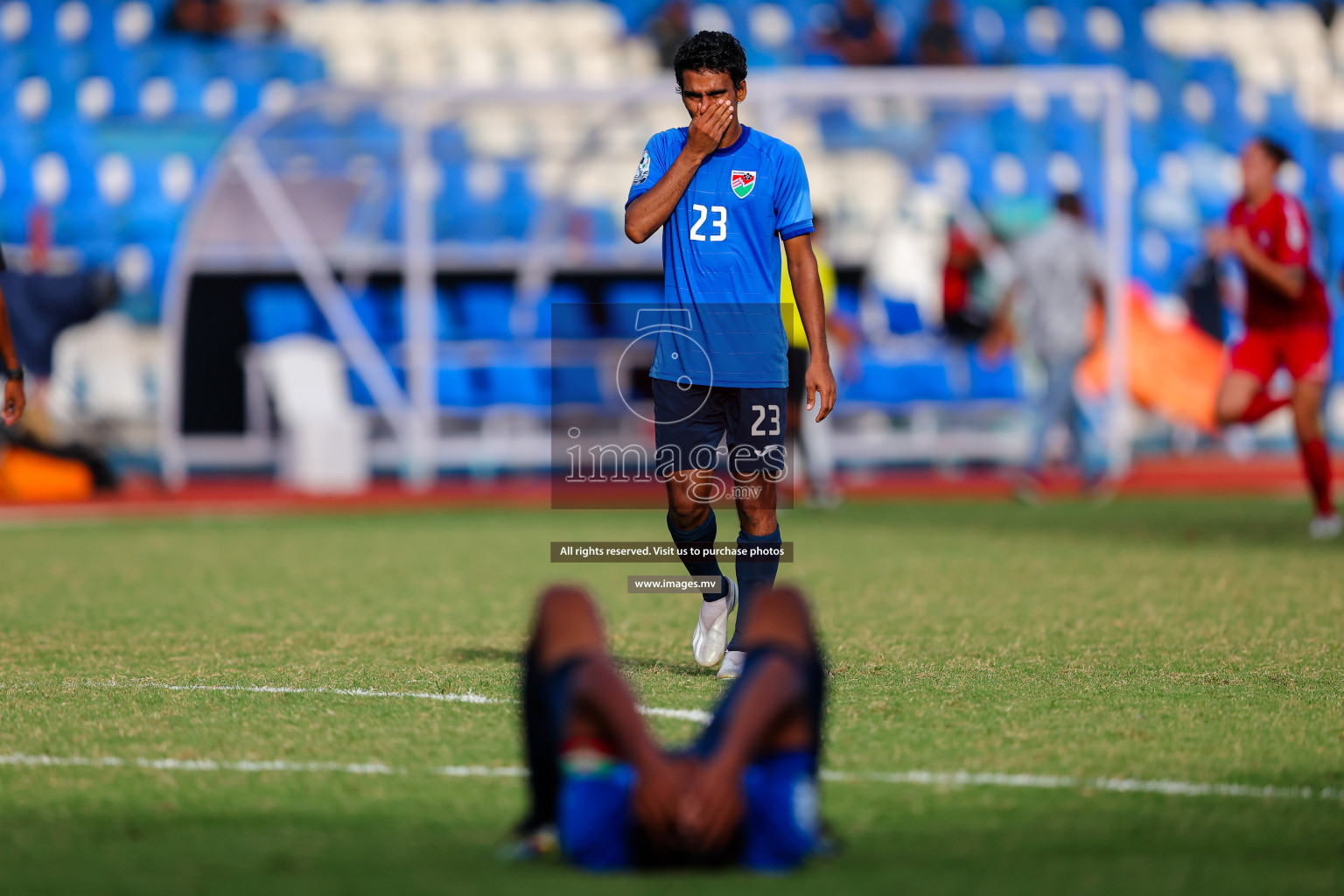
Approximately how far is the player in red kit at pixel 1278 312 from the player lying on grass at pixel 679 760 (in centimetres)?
799

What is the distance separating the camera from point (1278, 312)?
11203 millimetres

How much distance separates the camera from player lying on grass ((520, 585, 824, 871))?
11.2ft

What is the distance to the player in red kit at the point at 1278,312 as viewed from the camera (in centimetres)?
1096

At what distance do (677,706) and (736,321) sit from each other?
4.16ft

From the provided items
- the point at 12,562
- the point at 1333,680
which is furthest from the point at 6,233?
the point at 1333,680

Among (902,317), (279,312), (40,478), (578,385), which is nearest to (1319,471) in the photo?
(578,385)

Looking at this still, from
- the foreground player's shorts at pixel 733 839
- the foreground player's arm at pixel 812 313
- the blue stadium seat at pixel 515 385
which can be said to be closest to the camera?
the foreground player's shorts at pixel 733 839

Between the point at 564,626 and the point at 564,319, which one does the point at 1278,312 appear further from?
the point at 564,626

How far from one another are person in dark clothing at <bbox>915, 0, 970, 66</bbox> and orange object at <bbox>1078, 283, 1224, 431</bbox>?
4440 mm

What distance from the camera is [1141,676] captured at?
6355mm

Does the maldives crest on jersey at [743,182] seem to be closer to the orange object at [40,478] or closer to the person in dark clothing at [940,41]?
the orange object at [40,478]

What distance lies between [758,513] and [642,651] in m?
1.13

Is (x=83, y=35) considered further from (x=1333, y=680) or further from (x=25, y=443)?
(x=1333, y=680)
